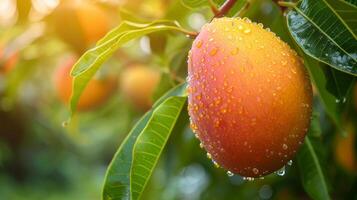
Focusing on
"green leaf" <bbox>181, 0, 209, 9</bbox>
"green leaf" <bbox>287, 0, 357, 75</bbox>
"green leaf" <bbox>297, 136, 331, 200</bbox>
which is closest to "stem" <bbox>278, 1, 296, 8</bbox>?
"green leaf" <bbox>287, 0, 357, 75</bbox>

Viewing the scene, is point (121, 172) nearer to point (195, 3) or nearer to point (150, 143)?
point (150, 143)

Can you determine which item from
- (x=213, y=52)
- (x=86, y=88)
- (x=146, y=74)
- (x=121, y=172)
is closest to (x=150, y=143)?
(x=121, y=172)

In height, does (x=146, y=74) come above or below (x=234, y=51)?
below

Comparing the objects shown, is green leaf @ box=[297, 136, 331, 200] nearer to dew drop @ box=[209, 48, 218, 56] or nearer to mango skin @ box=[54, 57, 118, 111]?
dew drop @ box=[209, 48, 218, 56]

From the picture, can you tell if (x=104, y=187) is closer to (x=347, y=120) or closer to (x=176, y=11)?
(x=176, y=11)

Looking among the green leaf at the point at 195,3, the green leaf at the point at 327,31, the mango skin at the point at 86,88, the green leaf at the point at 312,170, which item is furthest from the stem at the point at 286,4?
the mango skin at the point at 86,88

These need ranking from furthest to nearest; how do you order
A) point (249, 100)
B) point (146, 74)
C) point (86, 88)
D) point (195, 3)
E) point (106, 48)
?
point (146, 74), point (86, 88), point (195, 3), point (106, 48), point (249, 100)

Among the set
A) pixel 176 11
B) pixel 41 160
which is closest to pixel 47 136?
pixel 41 160
